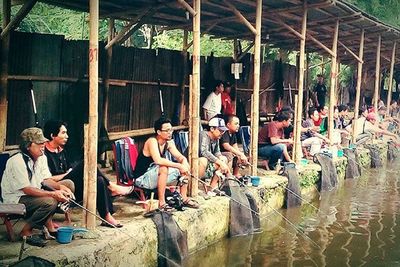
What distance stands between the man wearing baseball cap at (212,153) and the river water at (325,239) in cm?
118

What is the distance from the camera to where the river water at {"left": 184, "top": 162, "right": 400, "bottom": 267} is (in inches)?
271

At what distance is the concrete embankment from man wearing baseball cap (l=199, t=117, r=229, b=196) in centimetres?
61

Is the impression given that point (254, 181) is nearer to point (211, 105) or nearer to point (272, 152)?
point (272, 152)

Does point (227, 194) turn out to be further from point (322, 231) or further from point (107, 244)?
point (107, 244)

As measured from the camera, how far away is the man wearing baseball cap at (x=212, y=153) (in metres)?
8.18

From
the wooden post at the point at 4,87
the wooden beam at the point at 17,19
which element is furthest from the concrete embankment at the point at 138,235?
the wooden beam at the point at 17,19

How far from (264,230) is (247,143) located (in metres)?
3.22

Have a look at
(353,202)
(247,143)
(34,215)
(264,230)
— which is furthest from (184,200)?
(353,202)

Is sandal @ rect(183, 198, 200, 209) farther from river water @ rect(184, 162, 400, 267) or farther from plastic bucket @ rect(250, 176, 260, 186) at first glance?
plastic bucket @ rect(250, 176, 260, 186)

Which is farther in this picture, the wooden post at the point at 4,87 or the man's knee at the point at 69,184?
the wooden post at the point at 4,87

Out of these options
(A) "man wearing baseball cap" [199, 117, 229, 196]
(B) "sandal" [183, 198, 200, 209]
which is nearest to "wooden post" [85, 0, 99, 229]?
(B) "sandal" [183, 198, 200, 209]

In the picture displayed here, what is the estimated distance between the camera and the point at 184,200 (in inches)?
280

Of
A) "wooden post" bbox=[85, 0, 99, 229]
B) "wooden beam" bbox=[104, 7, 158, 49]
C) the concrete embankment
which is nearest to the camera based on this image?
the concrete embankment

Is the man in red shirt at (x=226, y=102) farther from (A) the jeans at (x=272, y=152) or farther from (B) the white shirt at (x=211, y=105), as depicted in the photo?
A: (A) the jeans at (x=272, y=152)
